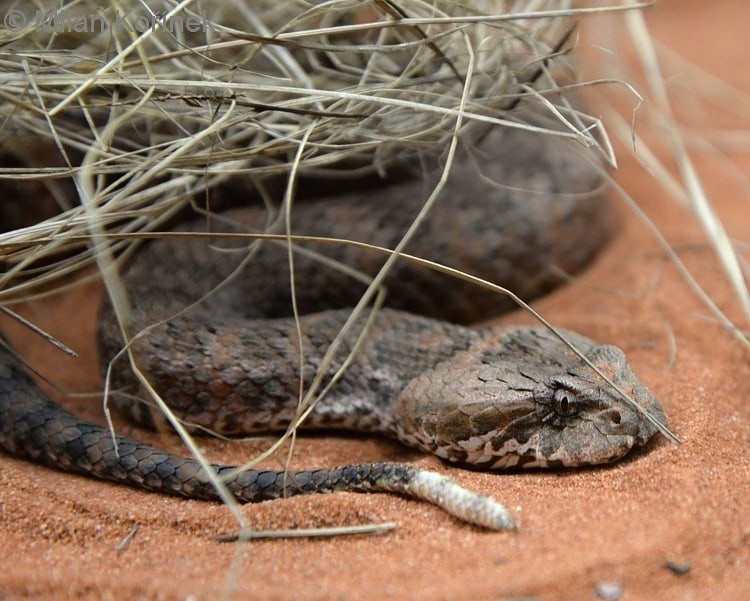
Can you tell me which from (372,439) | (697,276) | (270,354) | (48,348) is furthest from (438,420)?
(48,348)

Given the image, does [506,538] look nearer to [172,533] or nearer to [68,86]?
[172,533]

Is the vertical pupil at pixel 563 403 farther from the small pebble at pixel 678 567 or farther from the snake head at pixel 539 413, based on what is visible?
the small pebble at pixel 678 567

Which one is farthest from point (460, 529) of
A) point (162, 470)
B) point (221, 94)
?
point (221, 94)

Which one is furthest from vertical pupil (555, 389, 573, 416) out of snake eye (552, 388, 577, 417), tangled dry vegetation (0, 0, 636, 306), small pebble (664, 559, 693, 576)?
tangled dry vegetation (0, 0, 636, 306)

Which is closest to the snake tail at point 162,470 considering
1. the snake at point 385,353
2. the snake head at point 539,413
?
the snake at point 385,353

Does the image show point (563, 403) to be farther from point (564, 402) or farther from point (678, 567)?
point (678, 567)

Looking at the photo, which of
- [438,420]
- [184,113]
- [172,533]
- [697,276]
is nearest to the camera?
[172,533]
